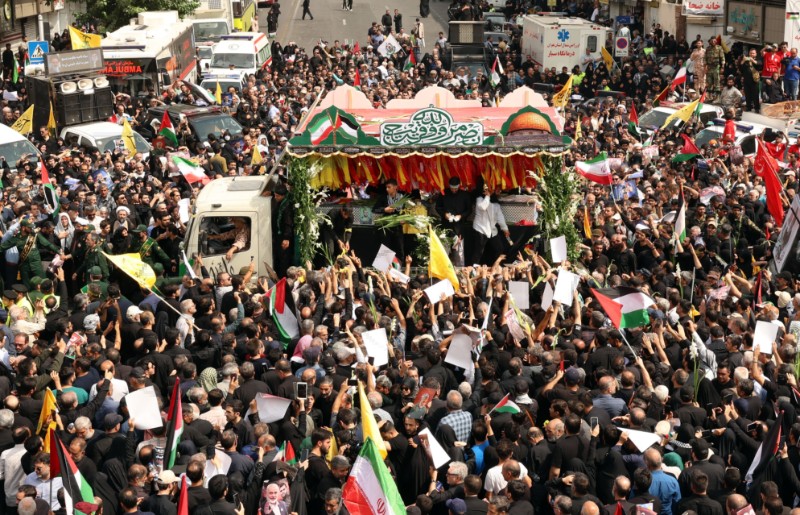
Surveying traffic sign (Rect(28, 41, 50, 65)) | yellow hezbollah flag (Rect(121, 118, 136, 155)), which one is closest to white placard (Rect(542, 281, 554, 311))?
yellow hezbollah flag (Rect(121, 118, 136, 155))

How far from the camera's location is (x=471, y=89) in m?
32.0

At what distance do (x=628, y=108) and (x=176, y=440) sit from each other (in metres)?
21.8

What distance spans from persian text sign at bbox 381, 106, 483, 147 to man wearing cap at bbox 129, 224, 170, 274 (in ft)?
10.8

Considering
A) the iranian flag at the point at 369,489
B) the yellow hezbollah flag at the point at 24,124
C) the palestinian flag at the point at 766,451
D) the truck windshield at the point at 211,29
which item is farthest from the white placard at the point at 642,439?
the truck windshield at the point at 211,29

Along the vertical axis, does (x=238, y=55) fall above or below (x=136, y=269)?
below

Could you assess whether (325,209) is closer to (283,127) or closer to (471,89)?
(283,127)

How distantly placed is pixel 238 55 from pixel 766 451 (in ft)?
95.6

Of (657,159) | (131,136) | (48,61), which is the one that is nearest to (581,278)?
(657,159)

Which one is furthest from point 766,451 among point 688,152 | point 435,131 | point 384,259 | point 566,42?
point 566,42

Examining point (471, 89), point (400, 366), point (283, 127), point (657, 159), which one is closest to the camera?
point (400, 366)

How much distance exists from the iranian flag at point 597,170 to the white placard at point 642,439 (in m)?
9.08

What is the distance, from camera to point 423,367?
11.5 metres

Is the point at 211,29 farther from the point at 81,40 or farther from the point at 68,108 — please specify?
the point at 68,108

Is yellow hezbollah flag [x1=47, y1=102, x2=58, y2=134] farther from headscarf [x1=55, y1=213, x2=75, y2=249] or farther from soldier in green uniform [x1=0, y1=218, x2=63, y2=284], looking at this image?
soldier in green uniform [x1=0, y1=218, x2=63, y2=284]
